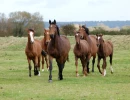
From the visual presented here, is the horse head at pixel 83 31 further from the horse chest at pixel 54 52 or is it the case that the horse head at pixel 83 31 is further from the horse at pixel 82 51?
the horse chest at pixel 54 52

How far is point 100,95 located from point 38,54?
886 cm

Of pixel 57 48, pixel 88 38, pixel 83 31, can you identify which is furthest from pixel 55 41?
pixel 88 38

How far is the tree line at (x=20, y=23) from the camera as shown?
77938 millimetres

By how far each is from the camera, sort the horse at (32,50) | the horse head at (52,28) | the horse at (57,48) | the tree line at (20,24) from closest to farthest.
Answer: the horse head at (52,28), the horse at (57,48), the horse at (32,50), the tree line at (20,24)

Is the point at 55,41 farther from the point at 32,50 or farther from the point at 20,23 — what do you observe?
the point at 20,23

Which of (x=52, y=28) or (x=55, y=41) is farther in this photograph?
(x=55, y=41)

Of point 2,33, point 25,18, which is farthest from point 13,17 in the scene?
point 2,33

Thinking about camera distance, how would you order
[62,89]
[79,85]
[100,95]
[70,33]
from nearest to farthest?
[100,95], [62,89], [79,85], [70,33]

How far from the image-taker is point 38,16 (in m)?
87.7

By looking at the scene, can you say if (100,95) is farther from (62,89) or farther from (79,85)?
(79,85)

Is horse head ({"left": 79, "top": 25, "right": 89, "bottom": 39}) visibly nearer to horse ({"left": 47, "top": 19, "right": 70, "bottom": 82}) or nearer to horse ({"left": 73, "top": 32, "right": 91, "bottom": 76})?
horse ({"left": 73, "top": 32, "right": 91, "bottom": 76})

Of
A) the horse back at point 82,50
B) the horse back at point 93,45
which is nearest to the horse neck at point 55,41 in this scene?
the horse back at point 82,50

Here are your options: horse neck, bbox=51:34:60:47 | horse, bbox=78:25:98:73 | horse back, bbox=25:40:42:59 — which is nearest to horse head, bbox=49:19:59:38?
horse neck, bbox=51:34:60:47

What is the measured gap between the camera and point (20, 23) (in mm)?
80938
